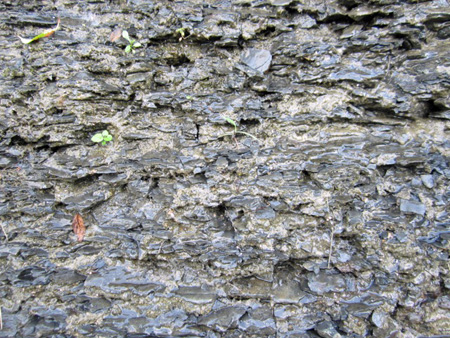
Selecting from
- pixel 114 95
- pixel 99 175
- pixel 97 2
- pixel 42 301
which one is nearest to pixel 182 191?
pixel 99 175

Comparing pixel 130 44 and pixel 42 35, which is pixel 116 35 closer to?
pixel 130 44

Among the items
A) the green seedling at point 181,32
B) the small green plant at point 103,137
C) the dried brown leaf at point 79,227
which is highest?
the green seedling at point 181,32

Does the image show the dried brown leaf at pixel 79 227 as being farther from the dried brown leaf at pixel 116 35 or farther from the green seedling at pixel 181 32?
the green seedling at pixel 181 32

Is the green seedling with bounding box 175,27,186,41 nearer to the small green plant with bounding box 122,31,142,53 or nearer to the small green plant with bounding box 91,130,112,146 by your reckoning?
the small green plant with bounding box 122,31,142,53

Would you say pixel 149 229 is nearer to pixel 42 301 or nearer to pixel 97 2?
pixel 42 301

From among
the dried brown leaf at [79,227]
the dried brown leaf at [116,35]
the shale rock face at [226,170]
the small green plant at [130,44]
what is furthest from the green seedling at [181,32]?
the dried brown leaf at [79,227]

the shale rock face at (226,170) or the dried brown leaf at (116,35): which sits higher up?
the dried brown leaf at (116,35)
